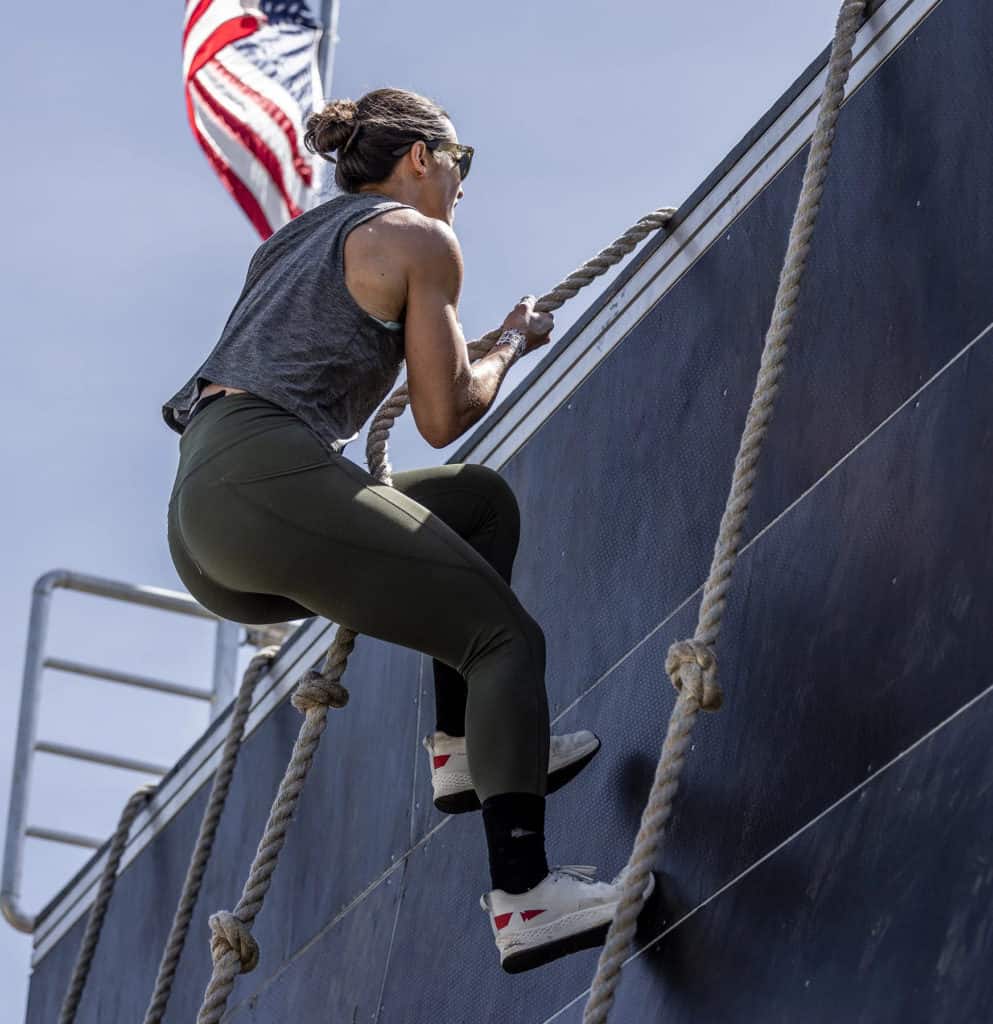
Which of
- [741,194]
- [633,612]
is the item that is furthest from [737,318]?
[633,612]

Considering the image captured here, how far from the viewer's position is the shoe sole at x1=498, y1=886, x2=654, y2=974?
370 centimetres

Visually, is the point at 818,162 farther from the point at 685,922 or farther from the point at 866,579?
the point at 685,922

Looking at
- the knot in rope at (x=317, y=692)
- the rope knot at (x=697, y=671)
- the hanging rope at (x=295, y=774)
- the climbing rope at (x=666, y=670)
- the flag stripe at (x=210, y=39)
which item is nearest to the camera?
the climbing rope at (x=666, y=670)

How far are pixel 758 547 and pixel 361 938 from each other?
1627mm

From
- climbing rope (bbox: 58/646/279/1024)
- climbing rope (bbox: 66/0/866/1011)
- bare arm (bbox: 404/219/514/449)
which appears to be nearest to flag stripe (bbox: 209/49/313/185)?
climbing rope (bbox: 58/646/279/1024)

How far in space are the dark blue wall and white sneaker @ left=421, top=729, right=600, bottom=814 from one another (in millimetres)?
126

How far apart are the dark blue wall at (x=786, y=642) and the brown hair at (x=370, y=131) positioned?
0.76m

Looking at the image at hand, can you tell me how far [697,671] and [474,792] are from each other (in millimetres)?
674

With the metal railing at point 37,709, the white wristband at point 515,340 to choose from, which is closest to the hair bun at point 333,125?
the white wristband at point 515,340

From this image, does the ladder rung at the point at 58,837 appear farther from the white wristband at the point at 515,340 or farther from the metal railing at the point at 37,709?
the white wristband at the point at 515,340

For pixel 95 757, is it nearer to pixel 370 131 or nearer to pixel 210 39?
pixel 210 39

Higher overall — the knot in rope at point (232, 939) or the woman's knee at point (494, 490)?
the woman's knee at point (494, 490)

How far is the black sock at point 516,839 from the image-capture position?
3.73 m

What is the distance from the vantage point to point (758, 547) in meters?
4.23
